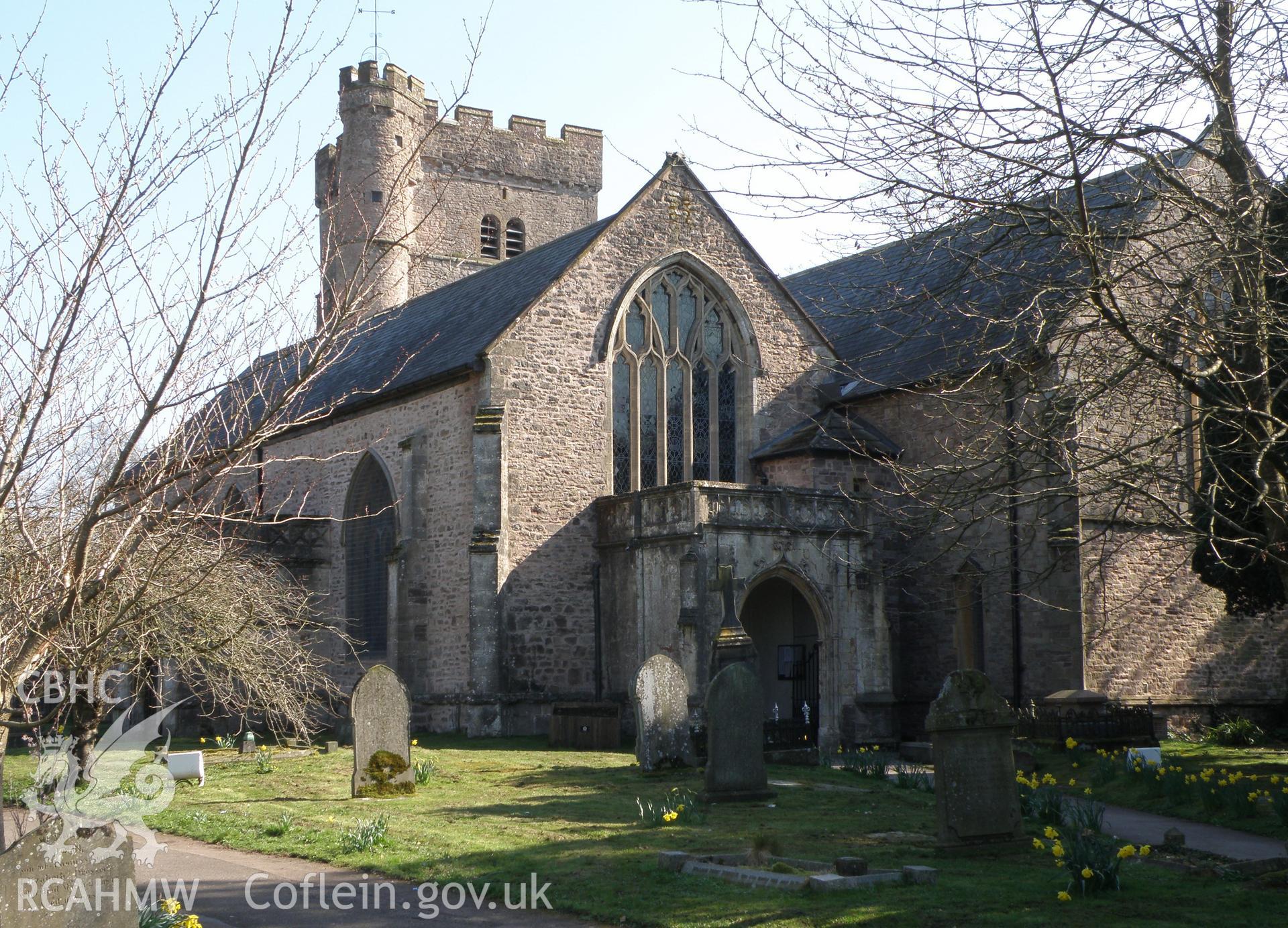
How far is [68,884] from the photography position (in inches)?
243

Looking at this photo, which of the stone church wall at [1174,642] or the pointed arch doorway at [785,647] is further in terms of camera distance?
the pointed arch doorway at [785,647]

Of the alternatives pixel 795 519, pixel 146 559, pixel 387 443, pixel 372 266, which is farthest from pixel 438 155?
pixel 372 266

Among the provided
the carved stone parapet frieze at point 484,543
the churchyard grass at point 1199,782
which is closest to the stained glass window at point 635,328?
the carved stone parapet frieze at point 484,543

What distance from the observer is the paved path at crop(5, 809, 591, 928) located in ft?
29.8

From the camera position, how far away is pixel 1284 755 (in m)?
20.8

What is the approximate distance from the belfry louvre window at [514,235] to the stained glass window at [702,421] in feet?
68.8

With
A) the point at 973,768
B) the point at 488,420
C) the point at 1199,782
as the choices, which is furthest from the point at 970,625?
the point at 973,768

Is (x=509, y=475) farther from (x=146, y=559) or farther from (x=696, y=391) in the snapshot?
(x=146, y=559)

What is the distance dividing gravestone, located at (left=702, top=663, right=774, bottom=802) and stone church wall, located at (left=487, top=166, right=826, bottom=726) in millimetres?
10730

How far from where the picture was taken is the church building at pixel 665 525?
977 inches

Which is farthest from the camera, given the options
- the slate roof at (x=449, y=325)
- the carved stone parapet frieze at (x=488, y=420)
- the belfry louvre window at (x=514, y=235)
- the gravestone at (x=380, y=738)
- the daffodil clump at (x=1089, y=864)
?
the belfry louvre window at (x=514, y=235)

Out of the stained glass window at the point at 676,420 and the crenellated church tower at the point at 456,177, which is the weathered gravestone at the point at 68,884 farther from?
the crenellated church tower at the point at 456,177

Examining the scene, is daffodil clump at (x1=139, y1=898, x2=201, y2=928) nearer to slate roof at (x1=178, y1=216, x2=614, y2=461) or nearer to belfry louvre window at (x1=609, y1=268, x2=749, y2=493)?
slate roof at (x1=178, y1=216, x2=614, y2=461)

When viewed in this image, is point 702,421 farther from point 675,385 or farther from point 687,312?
point 687,312
